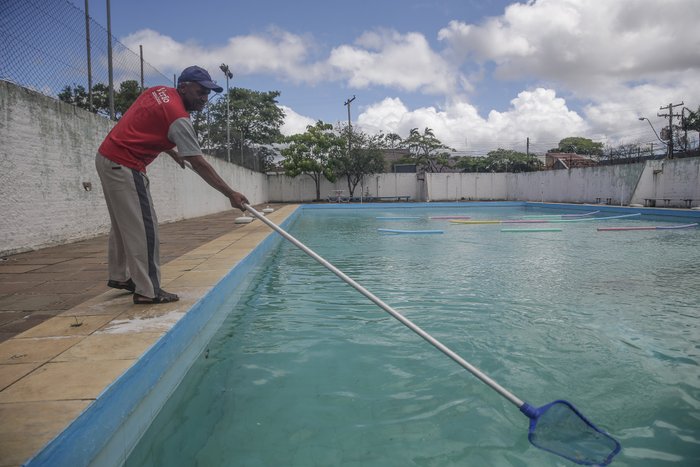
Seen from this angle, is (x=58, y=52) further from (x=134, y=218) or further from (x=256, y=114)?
(x=256, y=114)

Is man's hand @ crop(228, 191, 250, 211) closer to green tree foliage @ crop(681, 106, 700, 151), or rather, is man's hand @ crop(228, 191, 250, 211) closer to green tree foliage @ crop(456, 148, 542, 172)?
green tree foliage @ crop(681, 106, 700, 151)

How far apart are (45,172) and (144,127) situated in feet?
13.0

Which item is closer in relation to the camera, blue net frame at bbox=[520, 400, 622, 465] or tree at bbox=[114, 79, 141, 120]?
blue net frame at bbox=[520, 400, 622, 465]

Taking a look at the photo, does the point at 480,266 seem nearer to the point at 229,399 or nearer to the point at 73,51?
the point at 229,399

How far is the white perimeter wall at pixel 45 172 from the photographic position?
15.5 ft

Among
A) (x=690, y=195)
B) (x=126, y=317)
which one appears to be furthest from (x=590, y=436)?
(x=690, y=195)

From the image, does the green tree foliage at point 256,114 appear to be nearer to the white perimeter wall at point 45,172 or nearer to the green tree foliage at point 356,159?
the green tree foliage at point 356,159

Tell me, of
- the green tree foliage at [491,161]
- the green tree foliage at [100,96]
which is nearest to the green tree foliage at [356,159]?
the green tree foliage at [491,161]

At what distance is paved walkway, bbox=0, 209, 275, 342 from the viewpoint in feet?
8.45

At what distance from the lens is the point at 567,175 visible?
21391mm

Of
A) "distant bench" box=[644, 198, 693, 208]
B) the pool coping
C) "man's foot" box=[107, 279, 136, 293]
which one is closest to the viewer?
the pool coping

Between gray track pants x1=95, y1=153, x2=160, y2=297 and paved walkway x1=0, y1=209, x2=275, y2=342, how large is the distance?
587 millimetres

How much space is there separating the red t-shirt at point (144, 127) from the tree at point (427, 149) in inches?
1206

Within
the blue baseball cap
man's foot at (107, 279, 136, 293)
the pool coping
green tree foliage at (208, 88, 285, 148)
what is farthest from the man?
green tree foliage at (208, 88, 285, 148)
